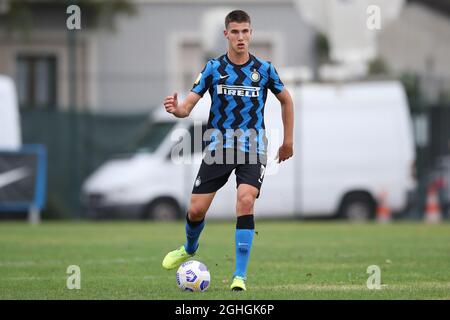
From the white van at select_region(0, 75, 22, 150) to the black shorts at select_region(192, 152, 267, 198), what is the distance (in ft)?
43.3

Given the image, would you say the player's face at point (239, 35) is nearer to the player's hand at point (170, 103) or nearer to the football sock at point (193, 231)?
the player's hand at point (170, 103)

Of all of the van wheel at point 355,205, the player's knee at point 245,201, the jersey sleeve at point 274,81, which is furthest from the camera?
the van wheel at point 355,205

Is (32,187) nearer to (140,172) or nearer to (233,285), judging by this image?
(140,172)

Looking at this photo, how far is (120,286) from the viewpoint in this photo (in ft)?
32.4

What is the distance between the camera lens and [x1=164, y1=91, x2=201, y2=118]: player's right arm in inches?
371

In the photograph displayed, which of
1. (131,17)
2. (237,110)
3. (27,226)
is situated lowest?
(27,226)

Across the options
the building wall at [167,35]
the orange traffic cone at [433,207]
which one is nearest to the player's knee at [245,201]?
the orange traffic cone at [433,207]

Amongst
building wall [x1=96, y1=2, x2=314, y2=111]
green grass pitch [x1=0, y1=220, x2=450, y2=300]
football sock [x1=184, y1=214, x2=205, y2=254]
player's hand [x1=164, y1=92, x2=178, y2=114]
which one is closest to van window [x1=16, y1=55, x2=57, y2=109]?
building wall [x1=96, y1=2, x2=314, y2=111]

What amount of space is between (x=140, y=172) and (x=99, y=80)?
441cm

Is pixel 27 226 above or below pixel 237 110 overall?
below

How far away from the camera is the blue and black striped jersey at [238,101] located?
9.69 meters

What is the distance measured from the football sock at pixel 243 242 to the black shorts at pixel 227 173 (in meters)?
0.31
